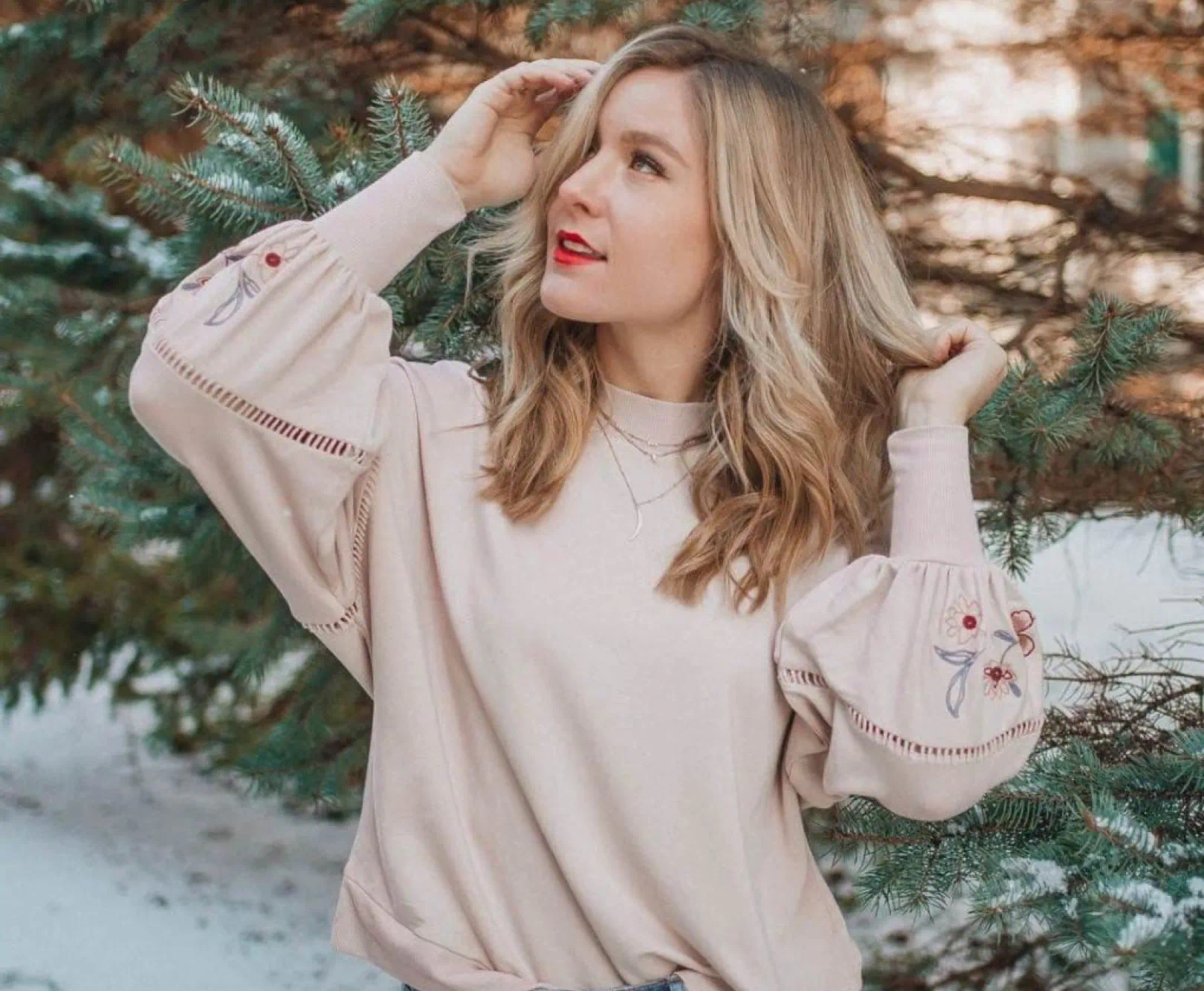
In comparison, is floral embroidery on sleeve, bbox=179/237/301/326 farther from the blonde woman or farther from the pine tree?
the pine tree

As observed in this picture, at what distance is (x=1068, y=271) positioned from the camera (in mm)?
2492

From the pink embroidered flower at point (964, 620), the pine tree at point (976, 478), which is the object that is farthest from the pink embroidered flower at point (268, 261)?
the pink embroidered flower at point (964, 620)

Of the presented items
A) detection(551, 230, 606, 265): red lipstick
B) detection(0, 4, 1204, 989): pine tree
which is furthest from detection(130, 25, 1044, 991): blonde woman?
detection(0, 4, 1204, 989): pine tree

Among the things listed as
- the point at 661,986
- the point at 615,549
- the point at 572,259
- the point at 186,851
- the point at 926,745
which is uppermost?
the point at 572,259

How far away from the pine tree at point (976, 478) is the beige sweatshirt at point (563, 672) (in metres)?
0.33

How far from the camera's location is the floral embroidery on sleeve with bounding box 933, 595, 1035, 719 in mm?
1440

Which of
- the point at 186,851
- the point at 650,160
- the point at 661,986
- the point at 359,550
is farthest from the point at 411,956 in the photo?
the point at 186,851

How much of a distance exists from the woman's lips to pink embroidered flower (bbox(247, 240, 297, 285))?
10.7 inches

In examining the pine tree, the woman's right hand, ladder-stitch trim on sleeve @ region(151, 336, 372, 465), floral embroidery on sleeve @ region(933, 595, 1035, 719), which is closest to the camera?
ladder-stitch trim on sleeve @ region(151, 336, 372, 465)

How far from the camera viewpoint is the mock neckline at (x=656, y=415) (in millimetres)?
1628

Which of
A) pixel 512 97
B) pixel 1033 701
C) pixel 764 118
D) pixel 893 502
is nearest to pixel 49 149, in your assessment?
pixel 512 97

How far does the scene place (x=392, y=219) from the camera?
1.46 metres

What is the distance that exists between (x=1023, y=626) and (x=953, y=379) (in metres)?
0.26

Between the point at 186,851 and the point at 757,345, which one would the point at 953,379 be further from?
the point at 186,851
